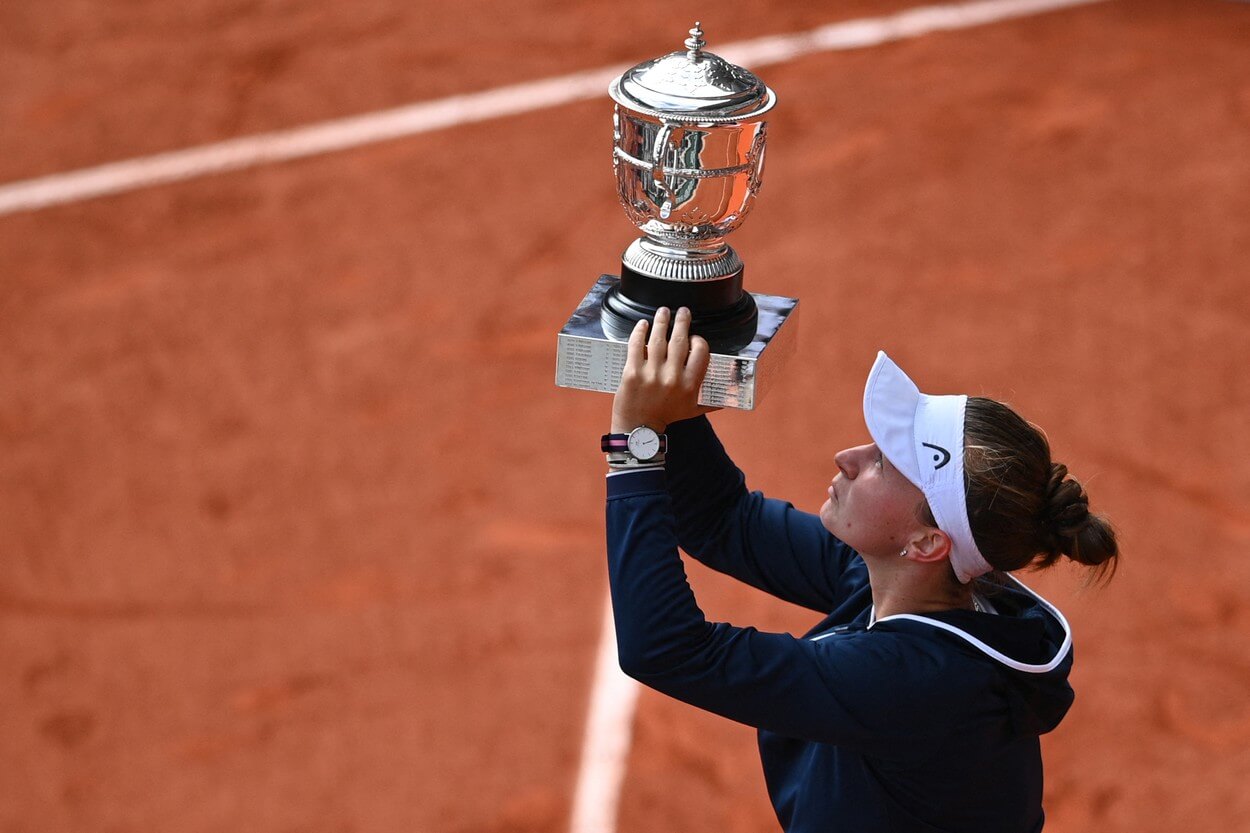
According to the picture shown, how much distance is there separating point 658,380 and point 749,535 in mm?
535

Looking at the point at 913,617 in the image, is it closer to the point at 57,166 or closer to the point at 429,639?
the point at 429,639

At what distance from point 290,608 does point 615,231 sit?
2198 millimetres

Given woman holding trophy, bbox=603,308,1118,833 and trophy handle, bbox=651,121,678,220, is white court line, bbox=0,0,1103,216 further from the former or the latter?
woman holding trophy, bbox=603,308,1118,833

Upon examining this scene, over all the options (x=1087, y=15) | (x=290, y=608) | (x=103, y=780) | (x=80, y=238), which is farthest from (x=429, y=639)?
(x=1087, y=15)

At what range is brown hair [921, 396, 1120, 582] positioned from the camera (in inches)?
82.8

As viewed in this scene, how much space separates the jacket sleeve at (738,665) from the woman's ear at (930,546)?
156 mm

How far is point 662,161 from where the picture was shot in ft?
7.09

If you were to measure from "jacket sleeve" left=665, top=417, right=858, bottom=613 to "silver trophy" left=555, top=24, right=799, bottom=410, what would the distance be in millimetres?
242

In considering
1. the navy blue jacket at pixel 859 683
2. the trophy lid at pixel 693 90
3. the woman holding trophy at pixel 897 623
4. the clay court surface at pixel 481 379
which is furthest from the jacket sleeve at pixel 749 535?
the clay court surface at pixel 481 379

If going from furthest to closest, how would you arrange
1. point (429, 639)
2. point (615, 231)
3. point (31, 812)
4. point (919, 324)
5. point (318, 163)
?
1. point (318, 163)
2. point (615, 231)
3. point (919, 324)
4. point (429, 639)
5. point (31, 812)

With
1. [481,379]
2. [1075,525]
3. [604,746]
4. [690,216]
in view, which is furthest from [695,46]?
[481,379]

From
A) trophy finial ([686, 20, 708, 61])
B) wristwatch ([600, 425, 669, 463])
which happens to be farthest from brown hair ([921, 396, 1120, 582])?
trophy finial ([686, 20, 708, 61])

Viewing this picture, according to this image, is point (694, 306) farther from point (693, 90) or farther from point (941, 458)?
point (941, 458)

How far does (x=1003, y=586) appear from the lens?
226 centimetres
